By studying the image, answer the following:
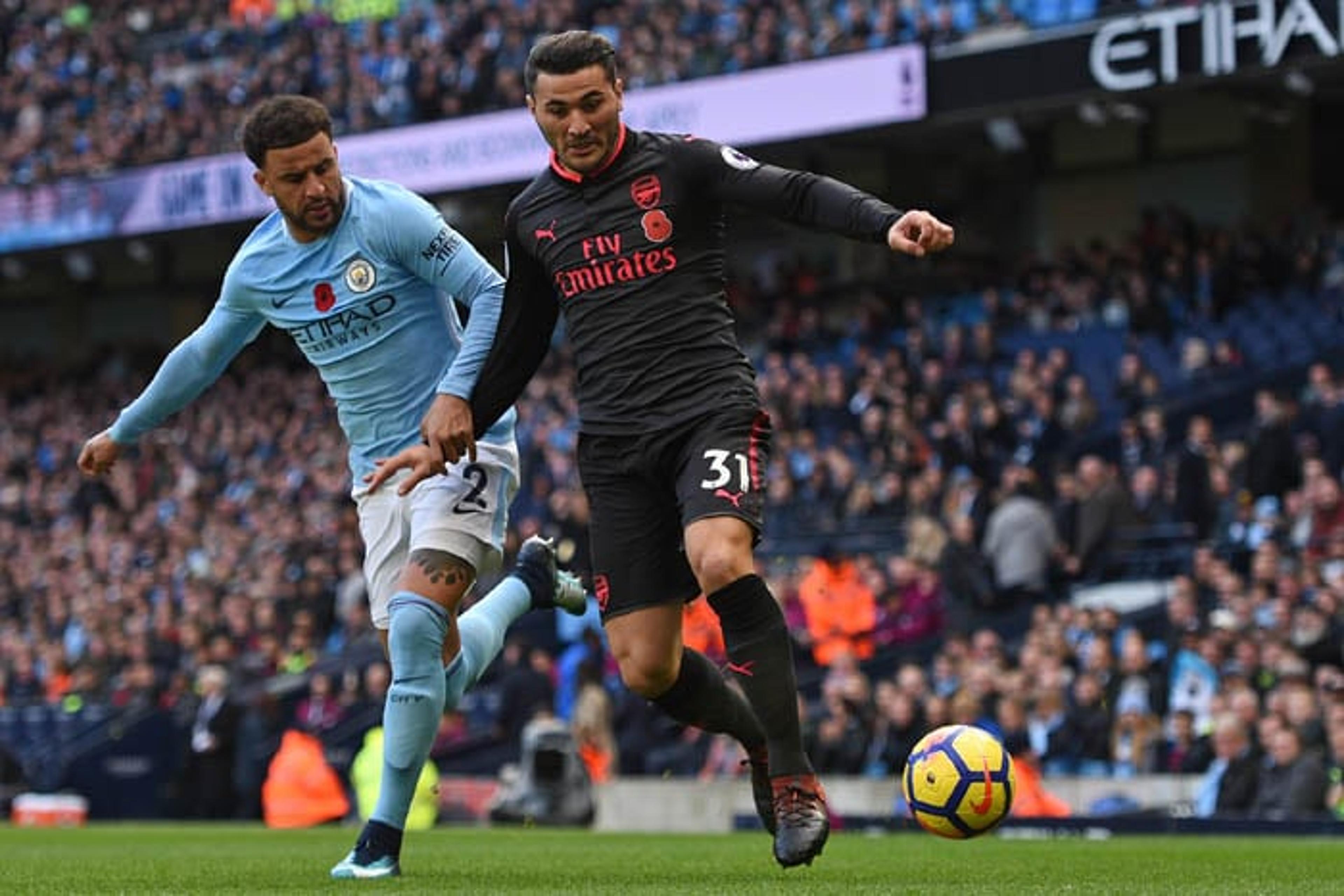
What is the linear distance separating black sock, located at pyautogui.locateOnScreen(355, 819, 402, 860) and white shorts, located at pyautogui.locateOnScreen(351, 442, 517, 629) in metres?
0.87

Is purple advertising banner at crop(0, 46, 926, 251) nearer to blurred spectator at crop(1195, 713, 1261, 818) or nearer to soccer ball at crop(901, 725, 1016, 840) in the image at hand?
blurred spectator at crop(1195, 713, 1261, 818)

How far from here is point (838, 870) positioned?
25.6 feet

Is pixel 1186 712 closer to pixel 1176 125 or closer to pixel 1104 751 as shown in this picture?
pixel 1104 751

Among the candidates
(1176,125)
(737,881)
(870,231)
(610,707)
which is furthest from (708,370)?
(1176,125)

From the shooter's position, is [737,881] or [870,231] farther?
[737,881]

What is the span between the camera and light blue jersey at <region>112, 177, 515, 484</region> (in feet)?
26.1

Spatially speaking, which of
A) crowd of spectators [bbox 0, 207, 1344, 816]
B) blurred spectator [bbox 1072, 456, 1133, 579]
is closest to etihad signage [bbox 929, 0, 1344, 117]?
crowd of spectators [bbox 0, 207, 1344, 816]

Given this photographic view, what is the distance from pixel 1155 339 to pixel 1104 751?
22.6 feet

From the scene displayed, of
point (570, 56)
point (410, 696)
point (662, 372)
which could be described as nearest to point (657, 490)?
point (662, 372)

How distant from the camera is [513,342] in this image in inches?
300

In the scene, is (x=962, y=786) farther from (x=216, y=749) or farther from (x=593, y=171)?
(x=216, y=749)

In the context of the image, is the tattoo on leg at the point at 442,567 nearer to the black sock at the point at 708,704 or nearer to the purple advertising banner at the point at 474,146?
the black sock at the point at 708,704

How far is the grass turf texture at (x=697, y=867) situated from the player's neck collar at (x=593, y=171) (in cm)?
208

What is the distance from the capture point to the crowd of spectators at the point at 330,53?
25.6 m
